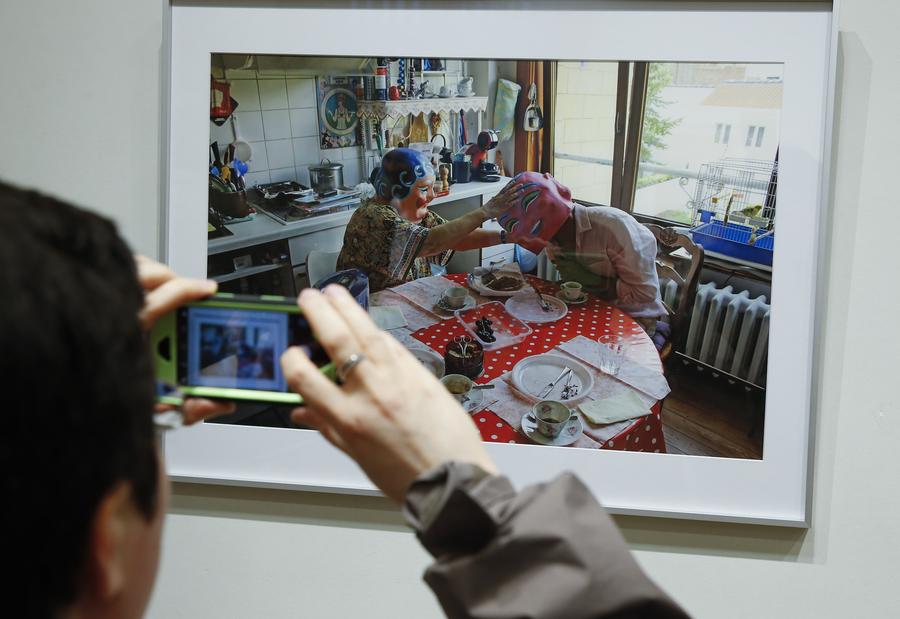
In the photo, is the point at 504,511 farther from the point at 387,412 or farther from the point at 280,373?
the point at 280,373

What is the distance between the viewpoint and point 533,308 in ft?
3.52

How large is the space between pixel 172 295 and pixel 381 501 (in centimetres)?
65

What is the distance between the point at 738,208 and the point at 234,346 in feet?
2.48

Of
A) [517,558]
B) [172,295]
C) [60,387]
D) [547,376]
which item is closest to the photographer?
[60,387]

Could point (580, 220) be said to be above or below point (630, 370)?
above

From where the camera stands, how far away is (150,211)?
1.13 m

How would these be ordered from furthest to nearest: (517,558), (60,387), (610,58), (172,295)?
(610,58) < (172,295) < (517,558) < (60,387)

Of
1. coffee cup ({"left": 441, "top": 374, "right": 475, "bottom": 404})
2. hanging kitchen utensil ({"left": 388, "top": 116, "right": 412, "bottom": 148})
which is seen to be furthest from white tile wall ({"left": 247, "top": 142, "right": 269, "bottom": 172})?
coffee cup ({"left": 441, "top": 374, "right": 475, "bottom": 404})

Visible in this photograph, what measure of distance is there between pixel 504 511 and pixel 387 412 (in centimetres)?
13

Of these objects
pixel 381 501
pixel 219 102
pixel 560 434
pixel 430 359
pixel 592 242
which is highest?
pixel 219 102

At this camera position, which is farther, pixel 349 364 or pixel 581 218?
pixel 581 218

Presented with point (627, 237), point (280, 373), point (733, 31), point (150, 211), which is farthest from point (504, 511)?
point (150, 211)

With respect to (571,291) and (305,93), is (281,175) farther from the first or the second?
(571,291)

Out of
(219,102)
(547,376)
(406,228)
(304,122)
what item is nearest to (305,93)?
(304,122)
